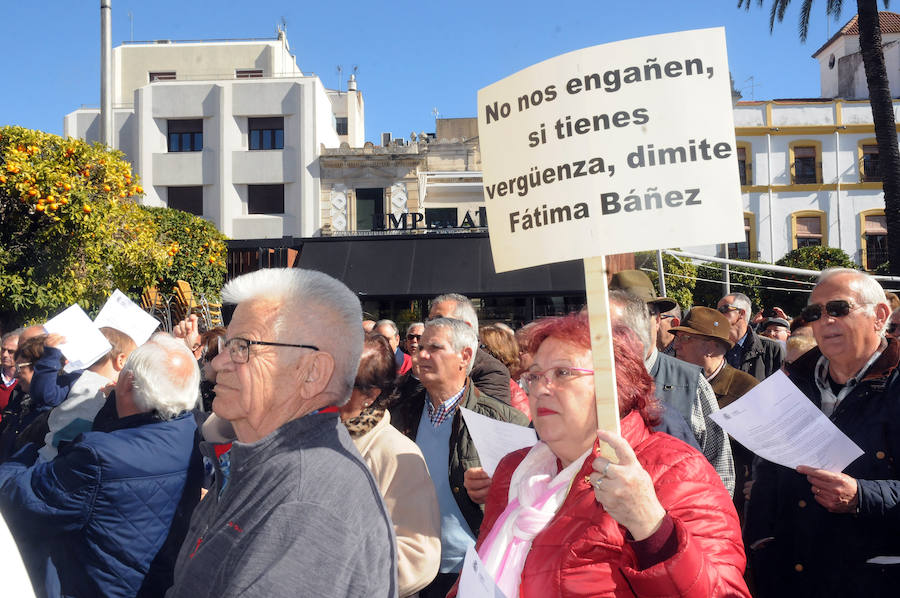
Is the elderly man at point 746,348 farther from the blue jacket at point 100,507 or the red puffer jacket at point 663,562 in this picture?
→ the blue jacket at point 100,507

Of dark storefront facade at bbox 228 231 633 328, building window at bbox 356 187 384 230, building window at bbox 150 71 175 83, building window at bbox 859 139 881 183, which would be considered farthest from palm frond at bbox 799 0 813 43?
building window at bbox 150 71 175 83

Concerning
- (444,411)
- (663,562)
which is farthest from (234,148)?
(663,562)

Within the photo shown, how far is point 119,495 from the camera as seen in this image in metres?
2.91

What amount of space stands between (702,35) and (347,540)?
5.03 feet

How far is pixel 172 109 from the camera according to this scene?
87.5 ft

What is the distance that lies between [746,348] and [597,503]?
194 inches

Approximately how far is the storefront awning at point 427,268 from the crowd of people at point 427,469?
11.8m

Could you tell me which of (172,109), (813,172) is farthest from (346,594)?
(813,172)

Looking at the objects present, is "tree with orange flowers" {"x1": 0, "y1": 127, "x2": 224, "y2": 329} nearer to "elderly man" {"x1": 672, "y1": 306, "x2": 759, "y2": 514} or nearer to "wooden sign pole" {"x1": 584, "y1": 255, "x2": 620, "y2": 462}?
"elderly man" {"x1": 672, "y1": 306, "x2": 759, "y2": 514}

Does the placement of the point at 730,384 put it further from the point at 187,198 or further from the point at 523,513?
the point at 187,198

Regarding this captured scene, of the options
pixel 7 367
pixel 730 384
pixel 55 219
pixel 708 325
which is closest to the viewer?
pixel 730 384

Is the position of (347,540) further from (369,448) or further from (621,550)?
(369,448)

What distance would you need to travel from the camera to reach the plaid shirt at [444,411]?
3845 millimetres

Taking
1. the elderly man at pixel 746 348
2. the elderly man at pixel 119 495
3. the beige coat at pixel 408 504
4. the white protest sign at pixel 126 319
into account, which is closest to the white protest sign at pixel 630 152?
the beige coat at pixel 408 504
